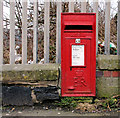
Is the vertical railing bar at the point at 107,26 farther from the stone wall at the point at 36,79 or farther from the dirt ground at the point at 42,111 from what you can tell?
the dirt ground at the point at 42,111

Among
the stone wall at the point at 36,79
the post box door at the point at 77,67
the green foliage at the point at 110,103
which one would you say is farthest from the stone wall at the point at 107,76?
the post box door at the point at 77,67

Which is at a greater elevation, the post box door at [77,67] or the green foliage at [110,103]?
the post box door at [77,67]

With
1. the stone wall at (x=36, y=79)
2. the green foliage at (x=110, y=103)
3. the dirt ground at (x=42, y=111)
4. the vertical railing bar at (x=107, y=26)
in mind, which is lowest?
the dirt ground at (x=42, y=111)

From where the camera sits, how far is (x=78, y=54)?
6.82ft

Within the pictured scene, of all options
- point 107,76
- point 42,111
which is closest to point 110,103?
point 107,76

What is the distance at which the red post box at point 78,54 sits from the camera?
2.04m

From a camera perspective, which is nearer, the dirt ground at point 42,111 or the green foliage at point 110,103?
the dirt ground at point 42,111

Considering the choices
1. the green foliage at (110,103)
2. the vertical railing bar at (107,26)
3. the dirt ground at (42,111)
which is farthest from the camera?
the vertical railing bar at (107,26)

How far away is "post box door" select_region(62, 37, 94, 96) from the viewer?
2053 millimetres

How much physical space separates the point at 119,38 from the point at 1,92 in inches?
83.6

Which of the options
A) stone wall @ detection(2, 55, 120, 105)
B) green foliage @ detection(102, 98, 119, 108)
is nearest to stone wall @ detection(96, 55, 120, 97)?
stone wall @ detection(2, 55, 120, 105)

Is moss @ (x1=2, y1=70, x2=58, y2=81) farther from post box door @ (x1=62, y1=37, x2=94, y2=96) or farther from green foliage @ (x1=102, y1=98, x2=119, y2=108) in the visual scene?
green foliage @ (x1=102, y1=98, x2=119, y2=108)

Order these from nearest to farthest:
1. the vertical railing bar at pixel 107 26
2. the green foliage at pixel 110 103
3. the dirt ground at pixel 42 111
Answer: the dirt ground at pixel 42 111
the green foliage at pixel 110 103
the vertical railing bar at pixel 107 26

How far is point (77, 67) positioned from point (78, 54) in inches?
7.8
